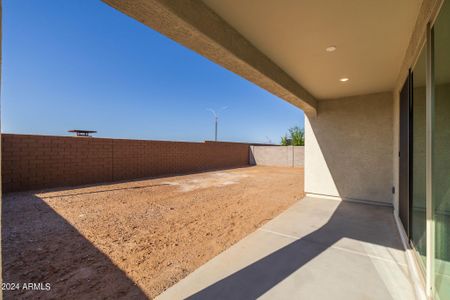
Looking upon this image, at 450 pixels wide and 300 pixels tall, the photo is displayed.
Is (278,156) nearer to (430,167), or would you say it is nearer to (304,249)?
(304,249)

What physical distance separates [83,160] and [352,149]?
7527 millimetres

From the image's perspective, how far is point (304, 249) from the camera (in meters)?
2.42

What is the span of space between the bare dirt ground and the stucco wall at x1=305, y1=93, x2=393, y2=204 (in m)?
0.97

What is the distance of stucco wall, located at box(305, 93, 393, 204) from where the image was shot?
4156mm

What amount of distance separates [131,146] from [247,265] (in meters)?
7.00

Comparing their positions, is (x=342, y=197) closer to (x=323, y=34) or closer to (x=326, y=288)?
(x=326, y=288)

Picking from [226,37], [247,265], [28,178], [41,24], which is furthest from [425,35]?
[28,178]

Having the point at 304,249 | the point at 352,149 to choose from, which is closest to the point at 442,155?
the point at 304,249

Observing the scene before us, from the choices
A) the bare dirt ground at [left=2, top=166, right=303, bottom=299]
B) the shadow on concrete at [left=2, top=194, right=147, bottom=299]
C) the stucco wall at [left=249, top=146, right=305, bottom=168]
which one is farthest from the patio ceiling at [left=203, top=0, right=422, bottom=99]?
the stucco wall at [left=249, top=146, right=305, bottom=168]

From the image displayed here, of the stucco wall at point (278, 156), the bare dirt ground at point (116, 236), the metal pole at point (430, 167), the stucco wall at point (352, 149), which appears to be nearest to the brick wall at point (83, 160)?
the bare dirt ground at point (116, 236)

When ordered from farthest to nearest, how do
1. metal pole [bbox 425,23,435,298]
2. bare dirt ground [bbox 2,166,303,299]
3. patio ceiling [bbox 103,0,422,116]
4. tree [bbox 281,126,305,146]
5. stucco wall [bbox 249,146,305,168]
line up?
1. tree [bbox 281,126,305,146]
2. stucco wall [bbox 249,146,305,168]
3. bare dirt ground [bbox 2,166,303,299]
4. patio ceiling [bbox 103,0,422,116]
5. metal pole [bbox 425,23,435,298]

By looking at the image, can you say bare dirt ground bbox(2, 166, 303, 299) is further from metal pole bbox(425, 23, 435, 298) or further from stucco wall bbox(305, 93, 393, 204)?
metal pole bbox(425, 23, 435, 298)

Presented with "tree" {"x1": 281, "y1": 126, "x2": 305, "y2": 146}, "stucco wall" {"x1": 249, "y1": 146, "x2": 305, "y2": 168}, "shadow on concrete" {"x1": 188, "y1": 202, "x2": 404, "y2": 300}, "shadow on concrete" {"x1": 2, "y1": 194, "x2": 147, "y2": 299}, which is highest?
"tree" {"x1": 281, "y1": 126, "x2": 305, "y2": 146}

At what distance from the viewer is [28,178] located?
5426mm
